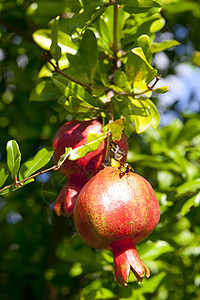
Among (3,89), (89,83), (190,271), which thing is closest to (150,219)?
(89,83)

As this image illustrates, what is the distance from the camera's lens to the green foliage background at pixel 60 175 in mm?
880

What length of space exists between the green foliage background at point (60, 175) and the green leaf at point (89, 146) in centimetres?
11

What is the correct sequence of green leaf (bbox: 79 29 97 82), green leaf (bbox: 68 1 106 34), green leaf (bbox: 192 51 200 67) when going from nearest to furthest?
1. green leaf (bbox: 68 1 106 34)
2. green leaf (bbox: 79 29 97 82)
3. green leaf (bbox: 192 51 200 67)

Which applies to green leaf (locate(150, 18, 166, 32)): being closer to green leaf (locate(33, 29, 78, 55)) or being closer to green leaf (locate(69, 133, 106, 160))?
green leaf (locate(33, 29, 78, 55))

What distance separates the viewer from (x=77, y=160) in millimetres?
762

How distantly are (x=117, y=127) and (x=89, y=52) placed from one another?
0.27 meters

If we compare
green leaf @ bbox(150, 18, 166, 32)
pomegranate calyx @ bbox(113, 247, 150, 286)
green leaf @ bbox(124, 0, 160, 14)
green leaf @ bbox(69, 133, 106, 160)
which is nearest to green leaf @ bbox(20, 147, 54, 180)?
green leaf @ bbox(69, 133, 106, 160)

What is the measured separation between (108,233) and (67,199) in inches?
7.8

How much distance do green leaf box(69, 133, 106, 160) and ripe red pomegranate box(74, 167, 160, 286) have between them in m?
0.05

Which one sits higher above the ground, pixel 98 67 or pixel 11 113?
pixel 98 67

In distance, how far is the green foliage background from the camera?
88cm

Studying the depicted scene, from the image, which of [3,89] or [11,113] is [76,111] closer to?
[11,113]

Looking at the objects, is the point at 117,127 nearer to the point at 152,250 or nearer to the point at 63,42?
the point at 63,42

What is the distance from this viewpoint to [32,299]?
181cm
